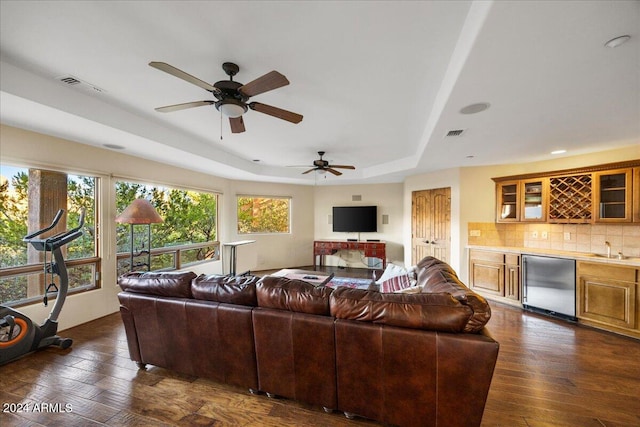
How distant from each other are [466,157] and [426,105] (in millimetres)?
1797

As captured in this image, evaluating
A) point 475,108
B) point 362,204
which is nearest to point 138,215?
point 475,108

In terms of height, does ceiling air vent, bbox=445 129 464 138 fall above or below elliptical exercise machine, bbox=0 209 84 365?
above

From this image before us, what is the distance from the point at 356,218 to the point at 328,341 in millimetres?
5330

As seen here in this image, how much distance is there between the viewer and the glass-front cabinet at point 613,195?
325cm

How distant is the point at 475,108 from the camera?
7.72 ft

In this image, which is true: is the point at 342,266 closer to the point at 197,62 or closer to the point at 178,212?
the point at 178,212

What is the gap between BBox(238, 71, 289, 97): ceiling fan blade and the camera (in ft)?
5.70

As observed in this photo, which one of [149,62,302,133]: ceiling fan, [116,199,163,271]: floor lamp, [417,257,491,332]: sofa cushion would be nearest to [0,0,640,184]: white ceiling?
[149,62,302,133]: ceiling fan

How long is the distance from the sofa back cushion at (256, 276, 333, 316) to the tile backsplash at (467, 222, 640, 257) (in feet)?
13.3

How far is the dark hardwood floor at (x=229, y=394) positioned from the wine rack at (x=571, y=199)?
171 cm

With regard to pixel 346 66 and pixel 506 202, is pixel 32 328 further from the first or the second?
pixel 506 202

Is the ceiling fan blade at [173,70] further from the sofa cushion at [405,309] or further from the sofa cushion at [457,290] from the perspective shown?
the sofa cushion at [457,290]

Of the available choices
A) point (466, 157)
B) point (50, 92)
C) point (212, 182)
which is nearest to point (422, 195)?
point (466, 157)

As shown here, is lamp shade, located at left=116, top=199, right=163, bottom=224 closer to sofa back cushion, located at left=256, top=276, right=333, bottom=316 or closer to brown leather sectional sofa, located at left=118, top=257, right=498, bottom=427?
brown leather sectional sofa, located at left=118, top=257, right=498, bottom=427
